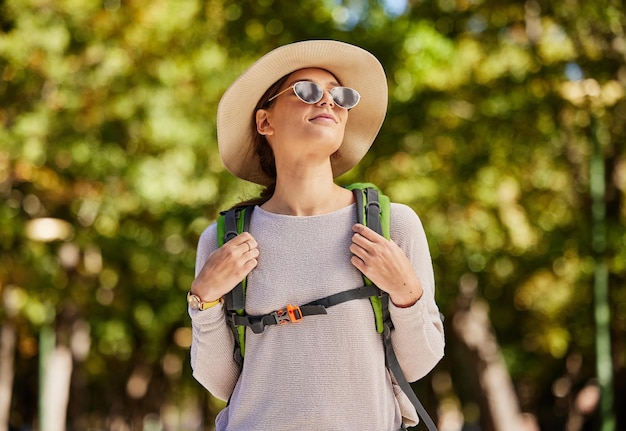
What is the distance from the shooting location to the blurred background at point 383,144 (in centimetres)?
1279

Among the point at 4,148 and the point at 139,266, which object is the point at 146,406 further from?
the point at 4,148

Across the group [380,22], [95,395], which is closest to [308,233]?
[380,22]

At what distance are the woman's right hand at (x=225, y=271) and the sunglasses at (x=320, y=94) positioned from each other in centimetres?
47

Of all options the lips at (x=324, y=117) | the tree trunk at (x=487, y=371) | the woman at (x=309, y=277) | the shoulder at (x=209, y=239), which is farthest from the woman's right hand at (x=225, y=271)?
the tree trunk at (x=487, y=371)

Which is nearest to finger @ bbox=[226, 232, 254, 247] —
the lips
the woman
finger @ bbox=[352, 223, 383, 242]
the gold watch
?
the woman

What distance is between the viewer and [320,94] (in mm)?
2873

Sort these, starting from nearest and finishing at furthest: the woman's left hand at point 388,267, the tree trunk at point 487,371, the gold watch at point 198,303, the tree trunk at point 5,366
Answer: the woman's left hand at point 388,267 → the gold watch at point 198,303 → the tree trunk at point 487,371 → the tree trunk at point 5,366

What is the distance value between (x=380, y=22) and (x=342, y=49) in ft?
31.2

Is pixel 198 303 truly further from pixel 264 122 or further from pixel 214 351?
pixel 264 122

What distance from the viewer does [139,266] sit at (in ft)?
49.4

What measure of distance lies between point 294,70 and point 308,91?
167 millimetres

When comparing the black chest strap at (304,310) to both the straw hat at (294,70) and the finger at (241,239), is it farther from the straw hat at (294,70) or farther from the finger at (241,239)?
the straw hat at (294,70)

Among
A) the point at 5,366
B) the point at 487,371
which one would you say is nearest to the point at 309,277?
the point at 487,371

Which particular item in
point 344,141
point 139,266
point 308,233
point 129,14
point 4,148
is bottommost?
point 308,233
